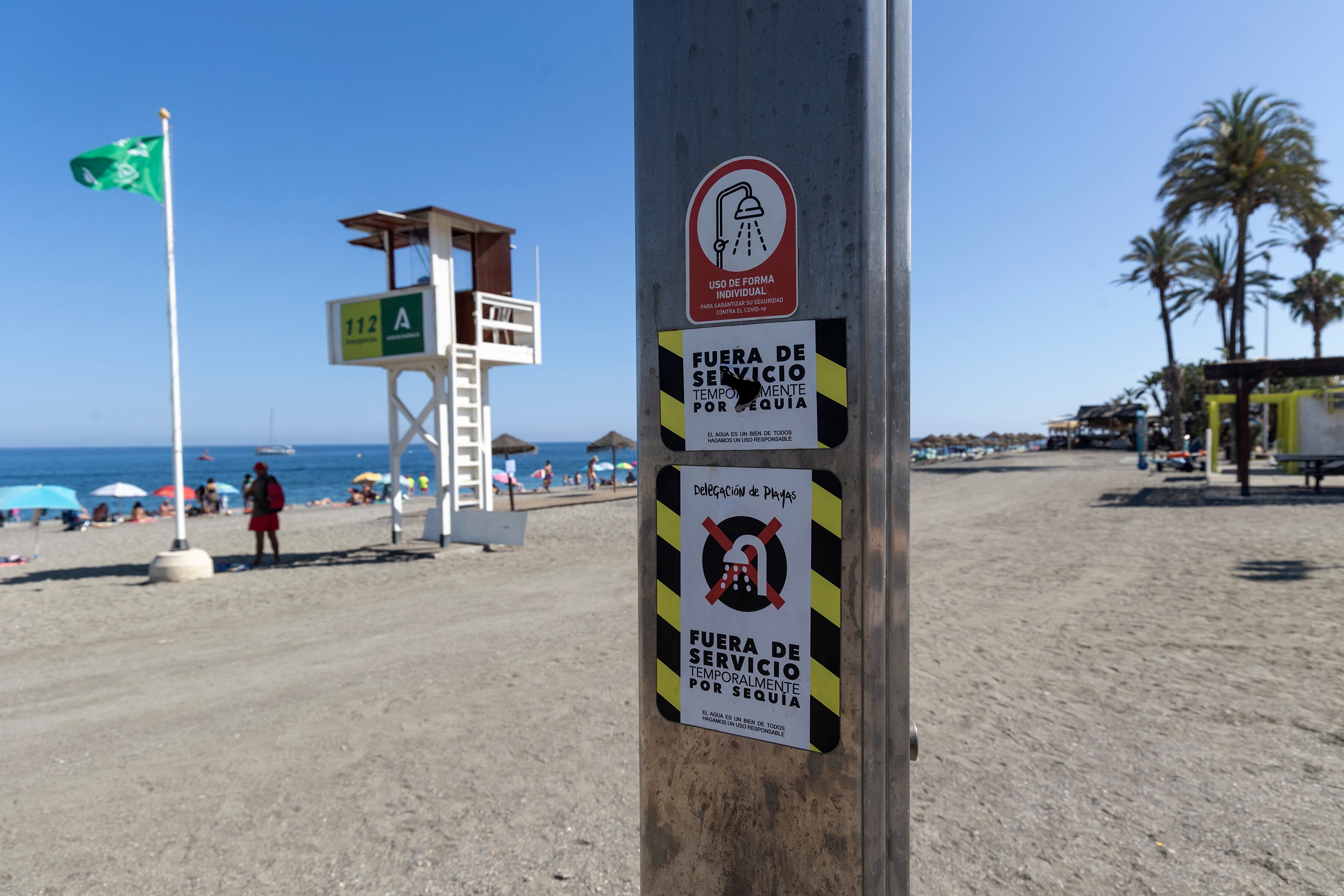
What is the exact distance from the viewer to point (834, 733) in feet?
5.59

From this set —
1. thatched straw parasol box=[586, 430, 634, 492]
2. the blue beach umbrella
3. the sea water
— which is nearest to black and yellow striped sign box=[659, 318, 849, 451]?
the blue beach umbrella

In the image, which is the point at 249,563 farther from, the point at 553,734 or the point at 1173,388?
the point at 1173,388

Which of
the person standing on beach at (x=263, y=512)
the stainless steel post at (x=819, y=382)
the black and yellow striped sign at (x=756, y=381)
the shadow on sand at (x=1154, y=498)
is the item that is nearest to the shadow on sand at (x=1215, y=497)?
the shadow on sand at (x=1154, y=498)

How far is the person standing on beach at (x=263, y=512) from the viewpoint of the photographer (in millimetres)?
13398

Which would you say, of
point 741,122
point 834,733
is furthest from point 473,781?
point 741,122

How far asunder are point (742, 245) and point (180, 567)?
13.5 meters

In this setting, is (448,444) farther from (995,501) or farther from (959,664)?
(995,501)

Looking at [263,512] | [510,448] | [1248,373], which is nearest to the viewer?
[263,512]

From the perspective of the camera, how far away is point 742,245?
1.81m

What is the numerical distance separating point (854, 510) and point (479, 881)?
2.87m

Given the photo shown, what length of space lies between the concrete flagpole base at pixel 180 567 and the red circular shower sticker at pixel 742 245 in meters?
13.3

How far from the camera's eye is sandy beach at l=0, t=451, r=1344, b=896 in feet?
11.7

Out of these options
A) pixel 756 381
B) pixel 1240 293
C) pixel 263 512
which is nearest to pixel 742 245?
pixel 756 381

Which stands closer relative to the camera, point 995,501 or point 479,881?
point 479,881
